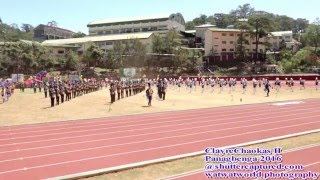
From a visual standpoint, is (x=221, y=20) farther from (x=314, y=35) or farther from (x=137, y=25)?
(x=314, y=35)

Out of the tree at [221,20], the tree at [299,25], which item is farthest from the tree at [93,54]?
the tree at [299,25]

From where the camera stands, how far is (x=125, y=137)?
1472cm

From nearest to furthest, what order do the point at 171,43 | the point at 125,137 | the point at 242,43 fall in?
the point at 125,137
the point at 171,43
the point at 242,43

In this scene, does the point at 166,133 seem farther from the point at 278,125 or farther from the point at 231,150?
the point at 278,125

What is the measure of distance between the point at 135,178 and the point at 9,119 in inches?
534

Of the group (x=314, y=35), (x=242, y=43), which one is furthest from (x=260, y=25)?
(x=314, y=35)

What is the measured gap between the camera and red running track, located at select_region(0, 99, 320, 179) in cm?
1084

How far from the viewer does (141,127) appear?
17.2 m

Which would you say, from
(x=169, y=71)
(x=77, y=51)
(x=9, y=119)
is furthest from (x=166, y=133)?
(x=77, y=51)

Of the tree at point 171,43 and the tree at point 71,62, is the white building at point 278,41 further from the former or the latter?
the tree at point 71,62

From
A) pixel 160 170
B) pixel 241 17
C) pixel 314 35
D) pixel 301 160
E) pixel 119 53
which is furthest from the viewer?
pixel 241 17

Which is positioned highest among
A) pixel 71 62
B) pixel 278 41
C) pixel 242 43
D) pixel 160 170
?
pixel 278 41

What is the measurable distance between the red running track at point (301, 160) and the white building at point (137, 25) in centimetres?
8141

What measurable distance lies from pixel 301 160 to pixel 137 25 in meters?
89.2
